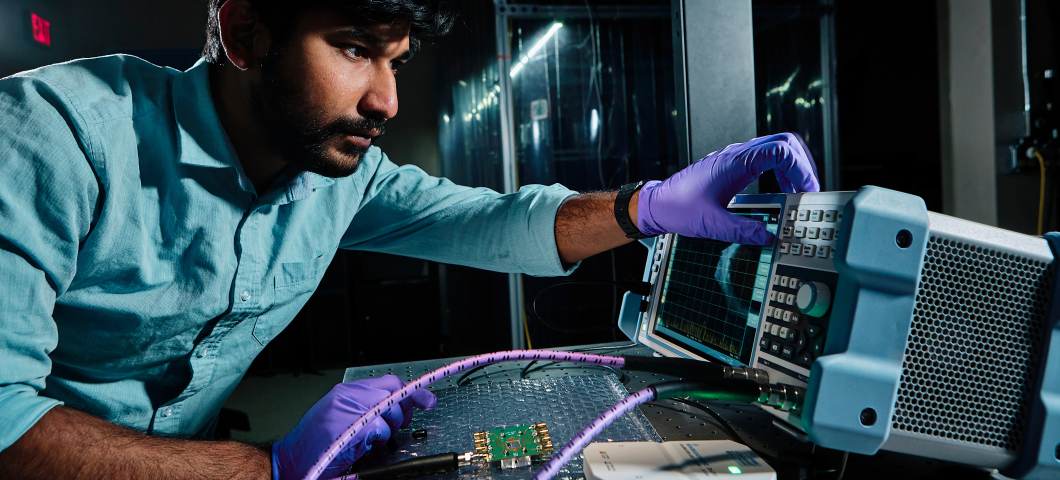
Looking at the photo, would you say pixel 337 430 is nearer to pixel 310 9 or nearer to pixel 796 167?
pixel 310 9

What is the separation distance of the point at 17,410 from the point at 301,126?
20.0 inches

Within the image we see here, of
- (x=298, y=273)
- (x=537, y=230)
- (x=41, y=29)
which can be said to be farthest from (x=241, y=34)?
(x=41, y=29)

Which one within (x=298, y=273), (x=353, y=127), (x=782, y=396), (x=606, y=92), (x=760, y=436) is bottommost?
(x=760, y=436)

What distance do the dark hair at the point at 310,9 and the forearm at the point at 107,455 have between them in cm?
59

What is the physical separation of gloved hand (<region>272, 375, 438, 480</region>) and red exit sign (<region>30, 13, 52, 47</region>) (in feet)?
12.6

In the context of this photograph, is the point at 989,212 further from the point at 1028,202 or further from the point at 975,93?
the point at 975,93

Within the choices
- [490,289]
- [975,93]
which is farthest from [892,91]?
[490,289]

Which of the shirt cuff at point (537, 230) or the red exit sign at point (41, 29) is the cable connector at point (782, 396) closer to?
the shirt cuff at point (537, 230)

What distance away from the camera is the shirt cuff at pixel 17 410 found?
56 cm

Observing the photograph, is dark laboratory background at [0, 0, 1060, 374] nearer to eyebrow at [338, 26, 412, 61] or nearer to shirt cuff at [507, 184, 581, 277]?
shirt cuff at [507, 184, 581, 277]

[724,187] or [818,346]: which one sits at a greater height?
[724,187]

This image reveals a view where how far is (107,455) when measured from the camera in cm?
62

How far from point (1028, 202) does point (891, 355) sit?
7.34 feet

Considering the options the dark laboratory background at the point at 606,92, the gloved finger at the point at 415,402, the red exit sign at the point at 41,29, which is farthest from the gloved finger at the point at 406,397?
the red exit sign at the point at 41,29
